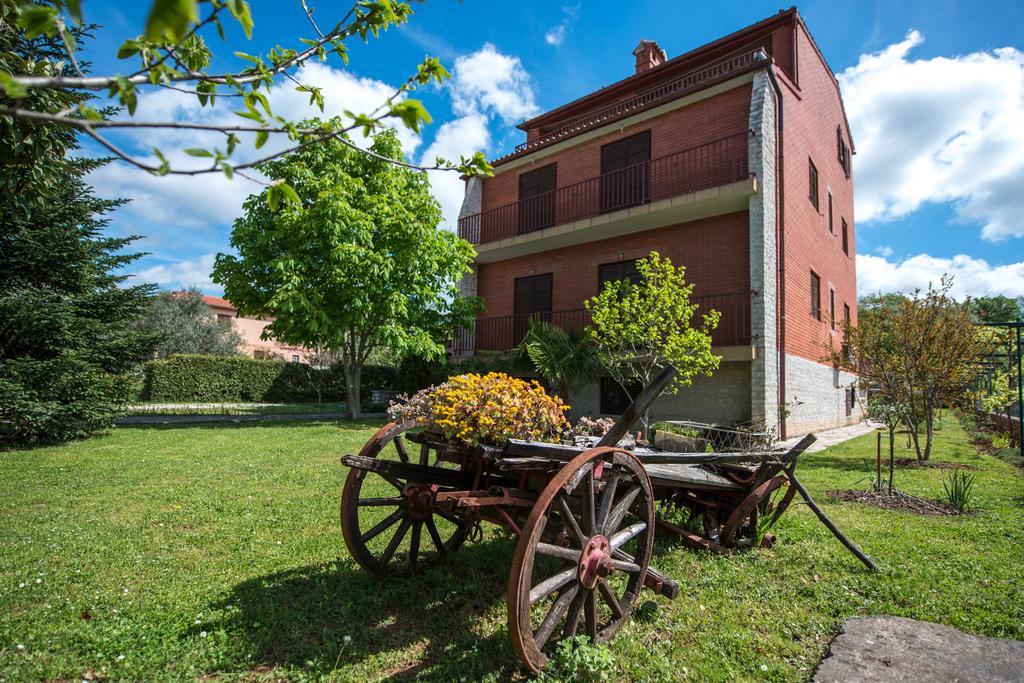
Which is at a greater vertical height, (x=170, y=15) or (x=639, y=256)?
(x=639, y=256)

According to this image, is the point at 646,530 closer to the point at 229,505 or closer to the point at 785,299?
the point at 229,505

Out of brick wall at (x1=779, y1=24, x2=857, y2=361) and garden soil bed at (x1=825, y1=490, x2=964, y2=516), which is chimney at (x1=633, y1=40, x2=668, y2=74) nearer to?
brick wall at (x1=779, y1=24, x2=857, y2=361)

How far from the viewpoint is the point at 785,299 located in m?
11.7

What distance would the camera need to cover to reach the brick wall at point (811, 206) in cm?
1257

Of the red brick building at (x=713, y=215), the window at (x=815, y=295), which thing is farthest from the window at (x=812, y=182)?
the window at (x=815, y=295)

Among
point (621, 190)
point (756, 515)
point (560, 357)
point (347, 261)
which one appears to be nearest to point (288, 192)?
point (756, 515)

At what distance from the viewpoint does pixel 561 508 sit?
2633 millimetres

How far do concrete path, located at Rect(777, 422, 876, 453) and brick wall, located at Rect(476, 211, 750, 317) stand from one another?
11.9ft

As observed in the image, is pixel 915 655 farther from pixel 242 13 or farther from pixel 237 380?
pixel 237 380

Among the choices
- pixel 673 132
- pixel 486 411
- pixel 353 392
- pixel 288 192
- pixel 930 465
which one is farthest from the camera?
pixel 353 392

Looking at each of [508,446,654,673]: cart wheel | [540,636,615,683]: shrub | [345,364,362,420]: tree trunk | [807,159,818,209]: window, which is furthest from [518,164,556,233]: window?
[540,636,615,683]: shrub

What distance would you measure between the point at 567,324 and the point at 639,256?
274 cm

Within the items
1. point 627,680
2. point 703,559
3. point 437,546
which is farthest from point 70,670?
point 703,559

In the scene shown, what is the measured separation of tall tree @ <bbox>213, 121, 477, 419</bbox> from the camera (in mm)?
13211
